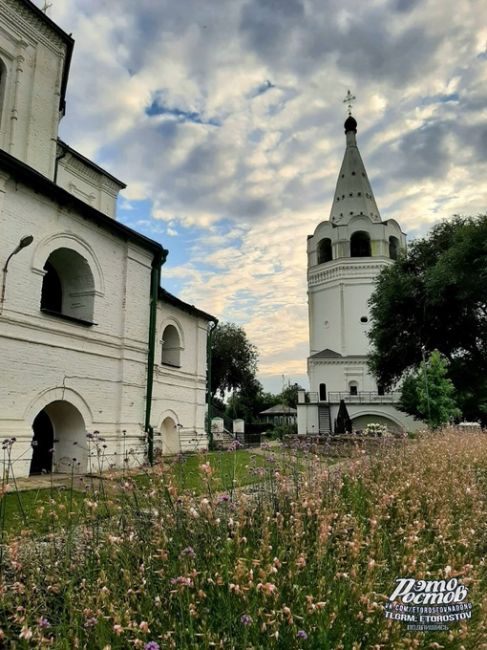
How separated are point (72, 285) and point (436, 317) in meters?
23.1

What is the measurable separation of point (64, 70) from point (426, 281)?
69.1 ft

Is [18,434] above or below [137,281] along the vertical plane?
below

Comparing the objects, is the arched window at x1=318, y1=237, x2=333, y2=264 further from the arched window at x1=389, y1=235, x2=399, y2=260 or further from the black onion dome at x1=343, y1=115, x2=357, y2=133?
the black onion dome at x1=343, y1=115, x2=357, y2=133

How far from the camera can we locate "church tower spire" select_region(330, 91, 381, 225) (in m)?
42.1

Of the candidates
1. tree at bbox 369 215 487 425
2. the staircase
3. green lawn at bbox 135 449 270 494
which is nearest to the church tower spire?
tree at bbox 369 215 487 425

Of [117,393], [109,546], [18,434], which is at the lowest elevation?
[109,546]

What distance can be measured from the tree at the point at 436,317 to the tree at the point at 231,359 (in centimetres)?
1421

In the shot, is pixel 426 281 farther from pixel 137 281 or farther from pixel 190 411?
pixel 137 281

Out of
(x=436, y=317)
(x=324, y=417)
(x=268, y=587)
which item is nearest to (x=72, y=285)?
(x=268, y=587)

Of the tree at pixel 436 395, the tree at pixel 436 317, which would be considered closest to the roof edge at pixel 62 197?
the tree at pixel 436 395

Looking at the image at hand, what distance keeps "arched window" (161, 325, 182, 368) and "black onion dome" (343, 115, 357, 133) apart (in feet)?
129

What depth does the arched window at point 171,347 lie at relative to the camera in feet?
49.2

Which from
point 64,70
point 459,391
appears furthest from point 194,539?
point 459,391

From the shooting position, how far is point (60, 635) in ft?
7.42
